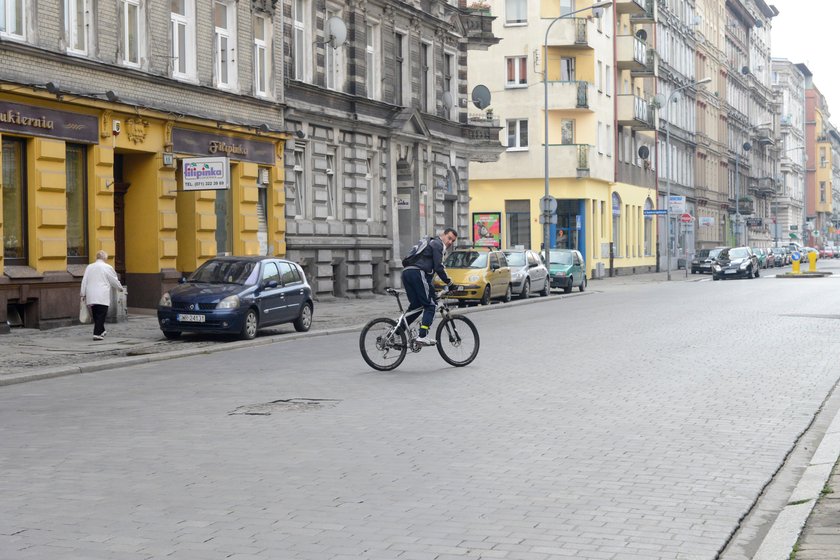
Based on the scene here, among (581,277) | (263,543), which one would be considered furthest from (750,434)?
(581,277)

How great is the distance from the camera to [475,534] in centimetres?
696

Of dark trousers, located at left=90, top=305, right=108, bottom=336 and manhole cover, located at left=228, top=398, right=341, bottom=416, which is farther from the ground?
dark trousers, located at left=90, top=305, right=108, bottom=336

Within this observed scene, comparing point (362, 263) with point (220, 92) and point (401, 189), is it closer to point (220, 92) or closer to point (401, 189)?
point (401, 189)

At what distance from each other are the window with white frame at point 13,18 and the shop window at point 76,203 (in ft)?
8.39

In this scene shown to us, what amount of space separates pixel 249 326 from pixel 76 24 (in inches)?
286

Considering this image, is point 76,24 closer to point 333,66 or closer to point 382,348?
point 382,348

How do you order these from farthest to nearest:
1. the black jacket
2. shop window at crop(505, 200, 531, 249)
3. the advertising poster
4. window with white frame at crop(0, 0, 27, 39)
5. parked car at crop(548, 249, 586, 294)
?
the advertising poster, shop window at crop(505, 200, 531, 249), parked car at crop(548, 249, 586, 294), window with white frame at crop(0, 0, 27, 39), the black jacket

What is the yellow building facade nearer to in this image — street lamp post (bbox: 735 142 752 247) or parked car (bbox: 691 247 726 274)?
parked car (bbox: 691 247 726 274)

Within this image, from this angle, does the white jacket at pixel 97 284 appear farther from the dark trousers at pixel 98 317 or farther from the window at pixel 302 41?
the window at pixel 302 41

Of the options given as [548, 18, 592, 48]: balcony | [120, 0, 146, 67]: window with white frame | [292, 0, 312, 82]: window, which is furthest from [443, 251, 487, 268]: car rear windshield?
[548, 18, 592, 48]: balcony

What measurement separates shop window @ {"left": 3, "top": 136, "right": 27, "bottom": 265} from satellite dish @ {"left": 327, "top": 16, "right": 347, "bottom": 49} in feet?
44.9

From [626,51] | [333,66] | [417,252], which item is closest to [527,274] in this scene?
[333,66]

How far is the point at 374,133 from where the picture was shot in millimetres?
39344

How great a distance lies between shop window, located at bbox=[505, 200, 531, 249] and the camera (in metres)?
61.1
